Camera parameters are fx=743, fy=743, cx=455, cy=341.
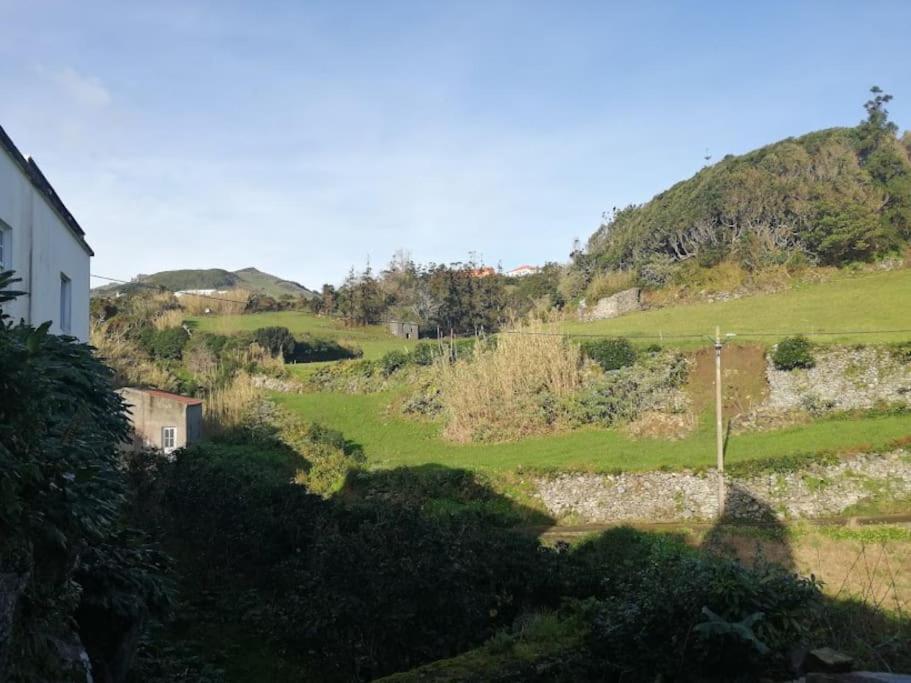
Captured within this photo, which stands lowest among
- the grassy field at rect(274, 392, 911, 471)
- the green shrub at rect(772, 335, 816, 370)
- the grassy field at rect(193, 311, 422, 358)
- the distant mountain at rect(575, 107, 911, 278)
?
the grassy field at rect(274, 392, 911, 471)

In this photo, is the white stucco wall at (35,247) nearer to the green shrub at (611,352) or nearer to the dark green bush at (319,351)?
the green shrub at (611,352)

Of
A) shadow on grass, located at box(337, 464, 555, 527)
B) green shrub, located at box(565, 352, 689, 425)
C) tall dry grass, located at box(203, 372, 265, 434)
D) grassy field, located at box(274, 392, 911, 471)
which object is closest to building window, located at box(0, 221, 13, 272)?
shadow on grass, located at box(337, 464, 555, 527)

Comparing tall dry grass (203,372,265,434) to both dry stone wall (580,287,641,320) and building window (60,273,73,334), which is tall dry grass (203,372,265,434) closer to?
building window (60,273,73,334)

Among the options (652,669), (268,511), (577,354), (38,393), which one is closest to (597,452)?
(577,354)

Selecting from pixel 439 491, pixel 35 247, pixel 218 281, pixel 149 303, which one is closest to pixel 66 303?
pixel 35 247

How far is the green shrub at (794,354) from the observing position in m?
26.5

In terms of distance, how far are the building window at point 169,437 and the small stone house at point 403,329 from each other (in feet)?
93.6

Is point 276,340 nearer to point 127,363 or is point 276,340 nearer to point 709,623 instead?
point 127,363

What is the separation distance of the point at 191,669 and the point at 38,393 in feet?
12.9

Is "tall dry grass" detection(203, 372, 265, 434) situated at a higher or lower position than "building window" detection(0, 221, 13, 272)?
lower

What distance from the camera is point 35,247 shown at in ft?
37.3

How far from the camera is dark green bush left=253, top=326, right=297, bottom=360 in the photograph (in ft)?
137

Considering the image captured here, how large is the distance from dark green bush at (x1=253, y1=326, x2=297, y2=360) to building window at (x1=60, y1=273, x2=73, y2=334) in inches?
1067

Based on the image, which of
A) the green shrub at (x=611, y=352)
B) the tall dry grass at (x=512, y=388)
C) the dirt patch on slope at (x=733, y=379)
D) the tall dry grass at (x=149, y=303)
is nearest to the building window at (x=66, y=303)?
the tall dry grass at (x=512, y=388)
